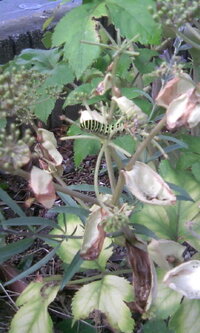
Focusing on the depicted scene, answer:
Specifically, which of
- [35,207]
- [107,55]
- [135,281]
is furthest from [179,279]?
[35,207]

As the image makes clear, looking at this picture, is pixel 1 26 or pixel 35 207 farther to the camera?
pixel 1 26

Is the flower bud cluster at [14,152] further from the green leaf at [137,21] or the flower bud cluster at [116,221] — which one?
the green leaf at [137,21]

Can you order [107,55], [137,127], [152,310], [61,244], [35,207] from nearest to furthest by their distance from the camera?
[137,127] < [152,310] < [61,244] < [107,55] < [35,207]

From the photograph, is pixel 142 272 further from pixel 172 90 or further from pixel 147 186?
pixel 172 90

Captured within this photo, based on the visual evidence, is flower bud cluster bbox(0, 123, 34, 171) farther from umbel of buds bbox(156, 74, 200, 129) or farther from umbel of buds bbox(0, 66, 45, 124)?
umbel of buds bbox(156, 74, 200, 129)

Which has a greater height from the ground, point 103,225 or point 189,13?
point 189,13

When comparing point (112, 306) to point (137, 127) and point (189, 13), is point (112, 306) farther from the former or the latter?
point (189, 13)

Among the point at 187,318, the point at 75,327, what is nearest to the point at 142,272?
the point at 187,318

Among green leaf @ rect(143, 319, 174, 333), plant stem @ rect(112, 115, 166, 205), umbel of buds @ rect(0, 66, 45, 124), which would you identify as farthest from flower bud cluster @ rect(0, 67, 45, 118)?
green leaf @ rect(143, 319, 174, 333)
